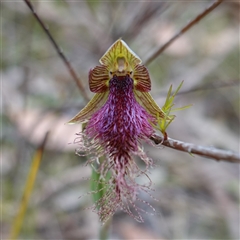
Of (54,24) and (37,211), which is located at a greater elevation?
(54,24)

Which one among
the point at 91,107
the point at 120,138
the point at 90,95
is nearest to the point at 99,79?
the point at 91,107

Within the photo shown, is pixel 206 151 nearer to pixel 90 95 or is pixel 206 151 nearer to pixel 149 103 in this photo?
pixel 149 103

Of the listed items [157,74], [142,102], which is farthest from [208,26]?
[142,102]

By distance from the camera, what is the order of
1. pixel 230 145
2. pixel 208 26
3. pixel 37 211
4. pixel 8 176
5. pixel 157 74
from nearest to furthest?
pixel 37 211 < pixel 8 176 < pixel 230 145 < pixel 157 74 < pixel 208 26

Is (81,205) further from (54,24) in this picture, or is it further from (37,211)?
(54,24)

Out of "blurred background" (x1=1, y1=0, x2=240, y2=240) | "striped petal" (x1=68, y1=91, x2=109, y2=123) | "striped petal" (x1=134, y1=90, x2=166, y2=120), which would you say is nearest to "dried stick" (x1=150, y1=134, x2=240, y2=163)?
"striped petal" (x1=134, y1=90, x2=166, y2=120)

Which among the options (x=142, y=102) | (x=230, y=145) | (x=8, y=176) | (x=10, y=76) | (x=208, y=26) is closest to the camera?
(x=142, y=102)

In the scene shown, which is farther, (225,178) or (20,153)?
(225,178)
